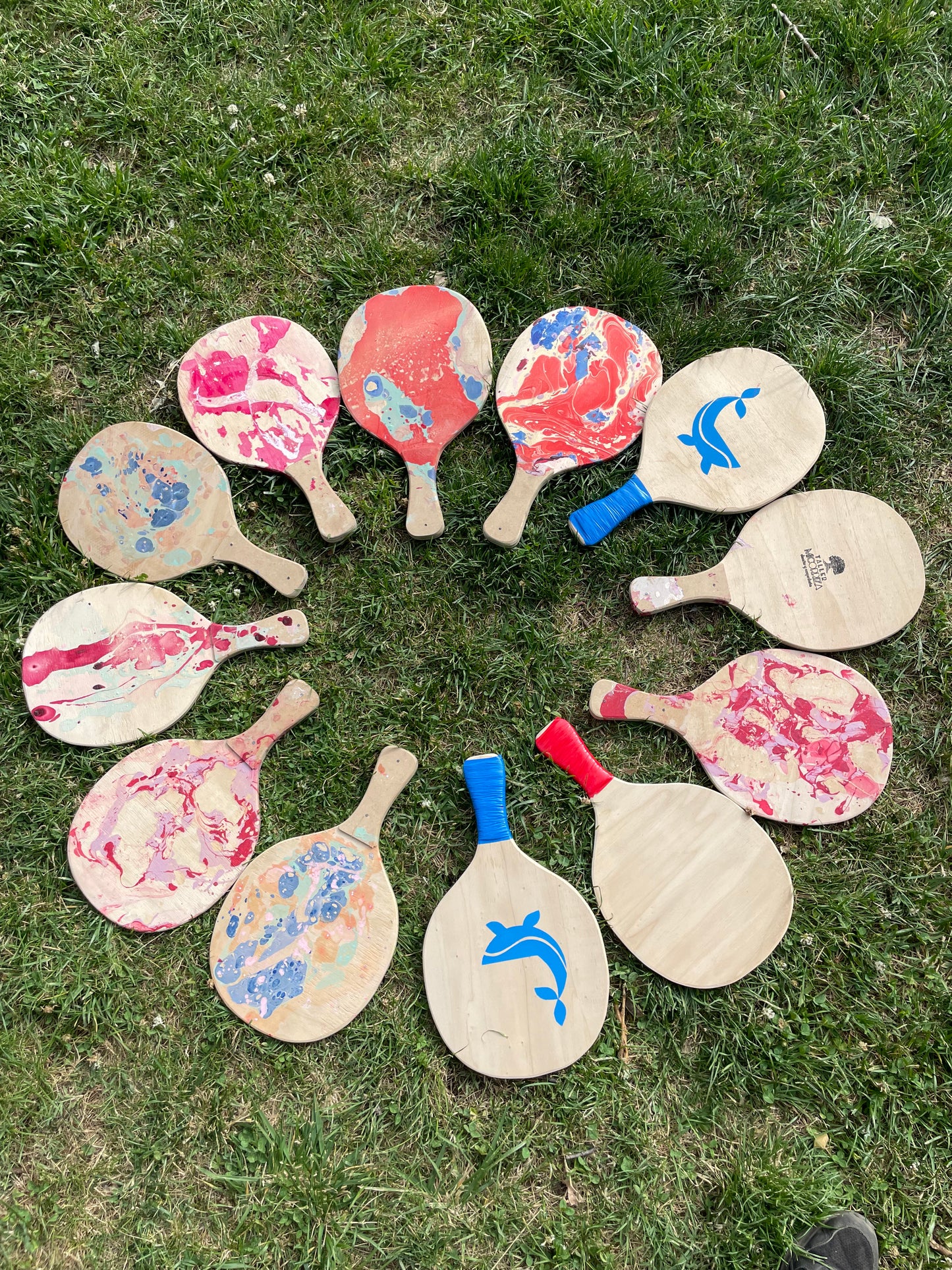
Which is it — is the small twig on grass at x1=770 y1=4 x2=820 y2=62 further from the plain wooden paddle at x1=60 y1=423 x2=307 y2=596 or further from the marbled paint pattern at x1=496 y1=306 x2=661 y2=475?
the plain wooden paddle at x1=60 y1=423 x2=307 y2=596

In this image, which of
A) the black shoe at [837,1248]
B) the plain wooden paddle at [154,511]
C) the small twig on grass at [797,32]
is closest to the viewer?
the black shoe at [837,1248]

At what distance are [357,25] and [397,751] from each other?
257 cm

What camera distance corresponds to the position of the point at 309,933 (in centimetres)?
240

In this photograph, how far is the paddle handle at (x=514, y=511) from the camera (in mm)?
2668

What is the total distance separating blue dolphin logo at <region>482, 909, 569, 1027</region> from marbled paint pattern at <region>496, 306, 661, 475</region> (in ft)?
4.47

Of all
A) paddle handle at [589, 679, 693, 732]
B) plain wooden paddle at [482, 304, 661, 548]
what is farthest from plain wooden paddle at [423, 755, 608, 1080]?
plain wooden paddle at [482, 304, 661, 548]

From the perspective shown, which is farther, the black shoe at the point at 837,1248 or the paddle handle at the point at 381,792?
the paddle handle at the point at 381,792

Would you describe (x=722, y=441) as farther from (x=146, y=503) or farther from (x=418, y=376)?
(x=146, y=503)

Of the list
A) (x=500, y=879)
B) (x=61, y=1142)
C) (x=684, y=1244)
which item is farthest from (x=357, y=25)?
(x=684, y=1244)

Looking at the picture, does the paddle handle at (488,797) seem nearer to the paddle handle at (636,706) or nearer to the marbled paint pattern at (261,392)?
the paddle handle at (636,706)

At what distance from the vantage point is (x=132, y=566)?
8.65 ft

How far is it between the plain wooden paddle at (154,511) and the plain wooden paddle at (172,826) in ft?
1.57

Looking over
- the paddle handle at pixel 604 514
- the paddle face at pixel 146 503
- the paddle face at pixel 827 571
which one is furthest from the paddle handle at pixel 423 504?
the paddle face at pixel 827 571

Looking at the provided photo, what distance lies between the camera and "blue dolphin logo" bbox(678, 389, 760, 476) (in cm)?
271
